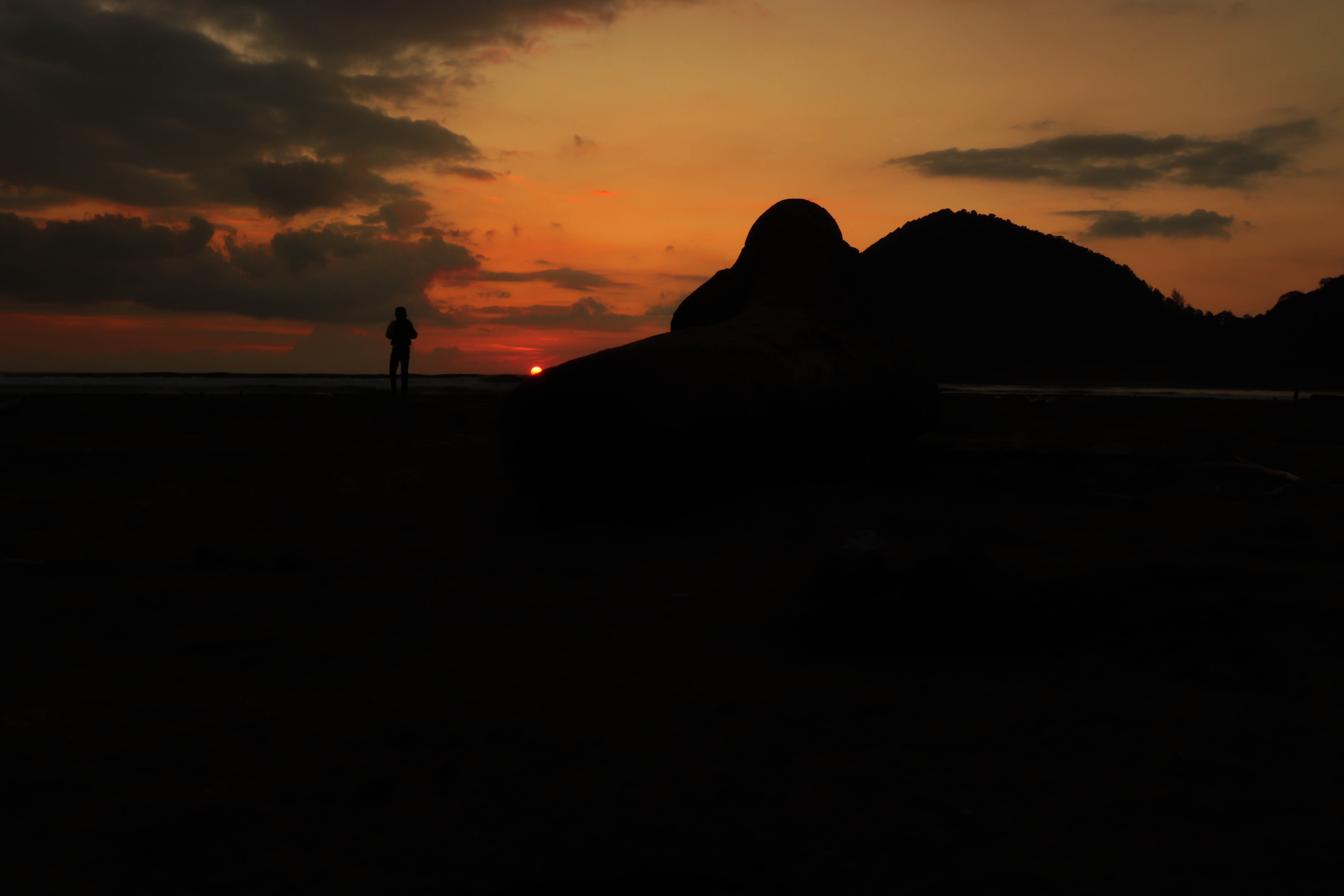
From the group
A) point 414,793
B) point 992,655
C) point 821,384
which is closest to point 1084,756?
point 992,655

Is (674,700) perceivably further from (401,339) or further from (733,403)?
(401,339)

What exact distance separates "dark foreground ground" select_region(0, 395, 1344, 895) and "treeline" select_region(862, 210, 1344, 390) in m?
50.9

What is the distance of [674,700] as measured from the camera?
7.34ft

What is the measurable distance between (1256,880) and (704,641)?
5.19 feet

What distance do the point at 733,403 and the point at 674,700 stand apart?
2676 mm

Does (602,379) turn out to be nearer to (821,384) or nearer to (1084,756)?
(821,384)

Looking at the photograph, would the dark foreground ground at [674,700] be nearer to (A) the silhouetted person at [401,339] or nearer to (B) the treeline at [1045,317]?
(A) the silhouetted person at [401,339]

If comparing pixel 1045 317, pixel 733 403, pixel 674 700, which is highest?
pixel 1045 317

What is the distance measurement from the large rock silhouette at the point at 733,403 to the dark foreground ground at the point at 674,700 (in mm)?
196

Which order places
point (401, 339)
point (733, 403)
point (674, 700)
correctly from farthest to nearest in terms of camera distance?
point (401, 339)
point (733, 403)
point (674, 700)

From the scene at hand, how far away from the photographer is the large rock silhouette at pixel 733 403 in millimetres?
4352

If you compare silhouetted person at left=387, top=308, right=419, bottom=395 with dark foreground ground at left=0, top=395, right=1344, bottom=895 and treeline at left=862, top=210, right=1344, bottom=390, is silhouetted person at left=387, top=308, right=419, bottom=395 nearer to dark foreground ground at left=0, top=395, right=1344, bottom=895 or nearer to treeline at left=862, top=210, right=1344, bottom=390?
dark foreground ground at left=0, top=395, right=1344, bottom=895

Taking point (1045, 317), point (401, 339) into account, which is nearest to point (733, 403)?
point (401, 339)

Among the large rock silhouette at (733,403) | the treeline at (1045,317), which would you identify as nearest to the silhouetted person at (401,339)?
the large rock silhouette at (733,403)
